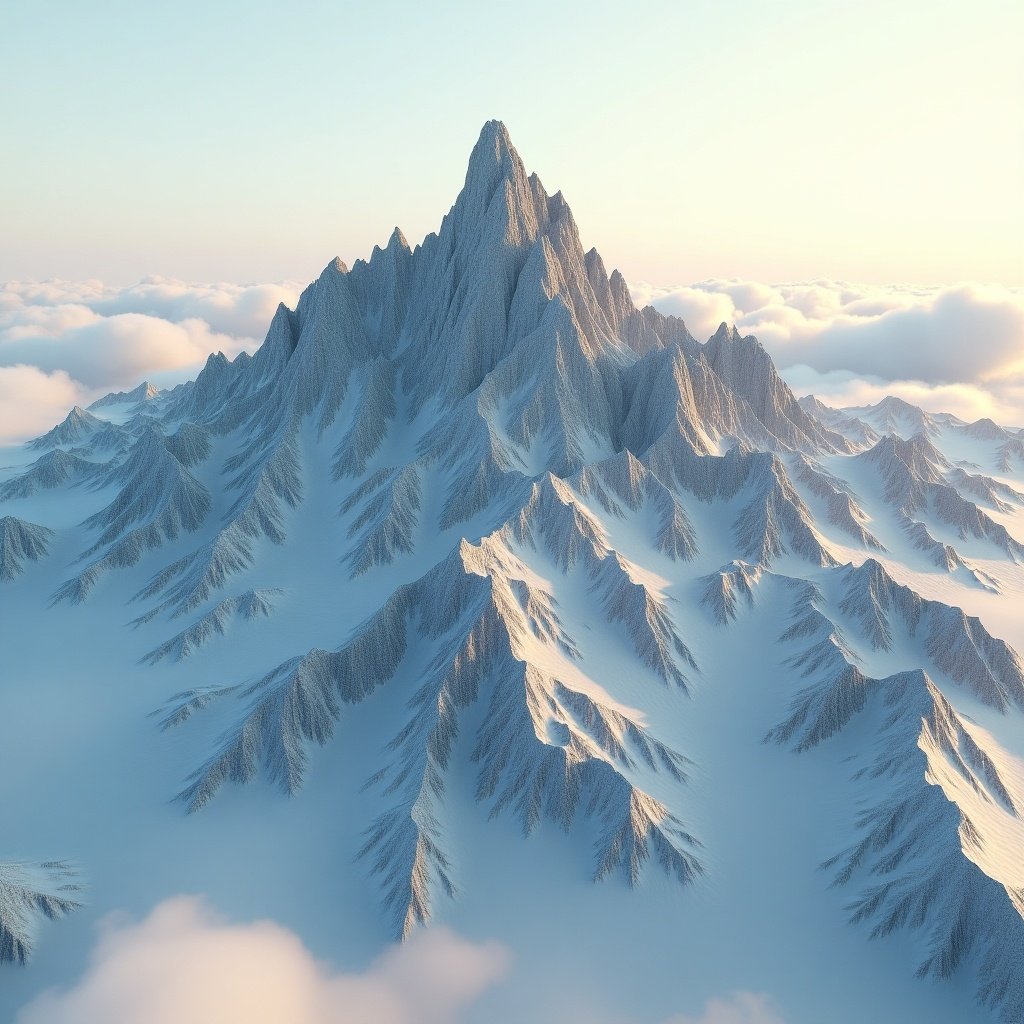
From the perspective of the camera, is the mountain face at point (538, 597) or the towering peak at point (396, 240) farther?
the towering peak at point (396, 240)

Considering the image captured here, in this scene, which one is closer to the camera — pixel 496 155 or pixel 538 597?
pixel 538 597

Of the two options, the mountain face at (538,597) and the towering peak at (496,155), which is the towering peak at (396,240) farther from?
the towering peak at (496,155)

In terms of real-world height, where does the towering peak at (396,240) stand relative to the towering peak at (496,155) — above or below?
below

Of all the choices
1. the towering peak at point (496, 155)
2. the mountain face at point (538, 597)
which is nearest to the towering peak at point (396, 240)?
the mountain face at point (538, 597)

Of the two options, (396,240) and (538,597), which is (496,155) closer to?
(396,240)

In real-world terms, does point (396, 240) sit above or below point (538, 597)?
above

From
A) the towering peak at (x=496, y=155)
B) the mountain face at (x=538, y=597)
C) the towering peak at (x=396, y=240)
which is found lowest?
the mountain face at (x=538, y=597)

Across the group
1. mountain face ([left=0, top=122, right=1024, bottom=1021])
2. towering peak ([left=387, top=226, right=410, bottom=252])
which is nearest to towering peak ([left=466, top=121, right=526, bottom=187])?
mountain face ([left=0, top=122, right=1024, bottom=1021])

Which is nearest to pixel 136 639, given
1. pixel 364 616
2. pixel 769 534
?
pixel 364 616

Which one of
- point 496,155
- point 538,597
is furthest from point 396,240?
point 538,597
